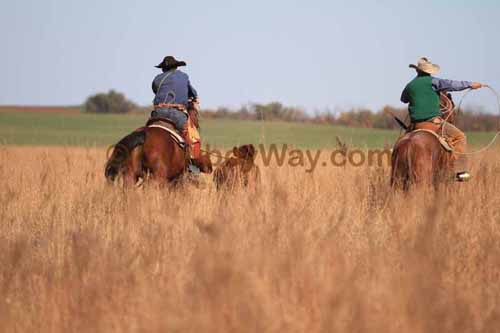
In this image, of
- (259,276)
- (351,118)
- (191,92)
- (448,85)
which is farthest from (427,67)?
(351,118)

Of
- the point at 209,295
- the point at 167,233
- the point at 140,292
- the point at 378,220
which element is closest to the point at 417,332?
the point at 209,295

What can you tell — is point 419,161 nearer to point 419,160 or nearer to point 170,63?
point 419,160

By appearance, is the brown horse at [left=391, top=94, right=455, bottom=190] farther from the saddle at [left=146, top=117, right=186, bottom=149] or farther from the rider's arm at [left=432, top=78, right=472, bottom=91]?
the saddle at [left=146, top=117, right=186, bottom=149]

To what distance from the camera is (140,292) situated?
15.4 ft

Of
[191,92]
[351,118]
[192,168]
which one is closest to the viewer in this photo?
[192,168]

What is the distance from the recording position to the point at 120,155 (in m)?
9.45

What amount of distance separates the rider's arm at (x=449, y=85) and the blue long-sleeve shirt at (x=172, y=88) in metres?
3.37

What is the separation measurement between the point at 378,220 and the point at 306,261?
3.03m

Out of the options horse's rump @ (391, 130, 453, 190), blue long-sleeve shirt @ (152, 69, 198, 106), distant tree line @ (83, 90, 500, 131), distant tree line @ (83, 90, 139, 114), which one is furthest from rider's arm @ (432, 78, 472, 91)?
distant tree line @ (83, 90, 139, 114)

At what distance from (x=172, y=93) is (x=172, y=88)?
0.23 feet

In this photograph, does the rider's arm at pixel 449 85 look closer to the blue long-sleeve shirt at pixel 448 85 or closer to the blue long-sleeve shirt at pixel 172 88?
the blue long-sleeve shirt at pixel 448 85

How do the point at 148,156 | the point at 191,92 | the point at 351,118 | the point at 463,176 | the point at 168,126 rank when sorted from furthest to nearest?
the point at 351,118
the point at 191,92
the point at 168,126
the point at 463,176
the point at 148,156

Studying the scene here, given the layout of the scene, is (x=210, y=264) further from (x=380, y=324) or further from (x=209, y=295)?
(x=380, y=324)

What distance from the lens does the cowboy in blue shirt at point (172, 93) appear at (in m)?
10.5
